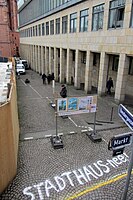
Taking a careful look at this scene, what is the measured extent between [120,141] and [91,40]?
15.0 metres

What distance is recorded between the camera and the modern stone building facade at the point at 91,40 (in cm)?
1420

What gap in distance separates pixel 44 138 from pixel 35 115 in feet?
11.8

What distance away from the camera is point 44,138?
9.55 meters

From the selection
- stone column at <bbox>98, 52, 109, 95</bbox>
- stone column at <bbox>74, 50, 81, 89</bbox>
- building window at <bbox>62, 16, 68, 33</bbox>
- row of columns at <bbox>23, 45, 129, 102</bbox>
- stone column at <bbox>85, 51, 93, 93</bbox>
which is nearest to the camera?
row of columns at <bbox>23, 45, 129, 102</bbox>

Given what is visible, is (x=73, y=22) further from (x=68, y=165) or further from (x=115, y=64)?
(x=68, y=165)

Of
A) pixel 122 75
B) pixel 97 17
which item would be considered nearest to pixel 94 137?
pixel 122 75

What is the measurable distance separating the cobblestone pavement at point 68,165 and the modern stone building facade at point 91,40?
6094mm

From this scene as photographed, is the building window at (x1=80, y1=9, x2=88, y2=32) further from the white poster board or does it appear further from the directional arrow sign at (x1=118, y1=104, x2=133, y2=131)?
the directional arrow sign at (x1=118, y1=104, x2=133, y2=131)

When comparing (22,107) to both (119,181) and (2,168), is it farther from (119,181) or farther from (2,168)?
(119,181)

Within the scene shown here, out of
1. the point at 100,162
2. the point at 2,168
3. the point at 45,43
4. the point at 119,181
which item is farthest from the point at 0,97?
the point at 45,43

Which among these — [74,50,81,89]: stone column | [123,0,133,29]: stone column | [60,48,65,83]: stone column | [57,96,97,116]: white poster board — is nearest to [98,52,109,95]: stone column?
[123,0,133,29]: stone column

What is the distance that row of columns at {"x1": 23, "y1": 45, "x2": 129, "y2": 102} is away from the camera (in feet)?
47.6

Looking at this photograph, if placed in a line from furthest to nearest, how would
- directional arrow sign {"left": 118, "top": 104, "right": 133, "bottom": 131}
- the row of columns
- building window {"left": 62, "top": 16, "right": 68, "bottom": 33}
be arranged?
building window {"left": 62, "top": 16, "right": 68, "bottom": 33}
the row of columns
directional arrow sign {"left": 118, "top": 104, "right": 133, "bottom": 131}

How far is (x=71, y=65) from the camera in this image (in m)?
24.3
